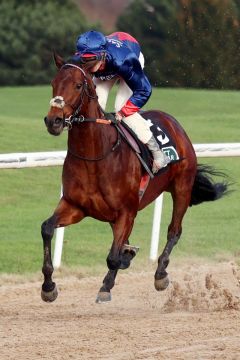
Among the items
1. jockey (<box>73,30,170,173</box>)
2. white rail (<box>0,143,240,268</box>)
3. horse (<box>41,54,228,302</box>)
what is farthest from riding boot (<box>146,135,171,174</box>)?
white rail (<box>0,143,240,268</box>)

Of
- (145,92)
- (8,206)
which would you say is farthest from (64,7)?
(145,92)

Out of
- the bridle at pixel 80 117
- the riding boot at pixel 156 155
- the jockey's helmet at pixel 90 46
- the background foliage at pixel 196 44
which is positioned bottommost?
the background foliage at pixel 196 44

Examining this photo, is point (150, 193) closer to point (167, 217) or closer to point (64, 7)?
point (167, 217)

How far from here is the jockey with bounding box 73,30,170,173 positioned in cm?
693

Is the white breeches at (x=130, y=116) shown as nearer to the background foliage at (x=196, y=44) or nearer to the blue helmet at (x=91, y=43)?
the blue helmet at (x=91, y=43)

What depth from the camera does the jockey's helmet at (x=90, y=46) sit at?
6.90 m

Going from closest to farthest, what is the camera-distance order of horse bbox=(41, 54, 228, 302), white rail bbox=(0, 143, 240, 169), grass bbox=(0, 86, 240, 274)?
horse bbox=(41, 54, 228, 302) < white rail bbox=(0, 143, 240, 169) < grass bbox=(0, 86, 240, 274)

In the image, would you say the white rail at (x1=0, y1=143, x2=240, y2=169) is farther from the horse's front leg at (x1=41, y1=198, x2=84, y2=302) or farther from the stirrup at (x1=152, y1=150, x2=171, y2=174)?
the horse's front leg at (x1=41, y1=198, x2=84, y2=302)

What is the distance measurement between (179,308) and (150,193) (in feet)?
2.79

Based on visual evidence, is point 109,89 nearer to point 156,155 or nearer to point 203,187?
point 156,155

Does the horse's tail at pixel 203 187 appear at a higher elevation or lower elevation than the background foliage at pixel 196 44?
higher

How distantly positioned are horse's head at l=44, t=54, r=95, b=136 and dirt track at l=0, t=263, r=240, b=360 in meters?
1.21

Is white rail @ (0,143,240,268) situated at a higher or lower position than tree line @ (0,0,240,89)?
higher

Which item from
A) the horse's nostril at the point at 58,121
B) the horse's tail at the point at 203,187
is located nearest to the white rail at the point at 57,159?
the horse's tail at the point at 203,187
